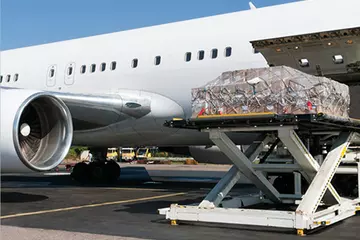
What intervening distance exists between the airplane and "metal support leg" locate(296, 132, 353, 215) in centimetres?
155

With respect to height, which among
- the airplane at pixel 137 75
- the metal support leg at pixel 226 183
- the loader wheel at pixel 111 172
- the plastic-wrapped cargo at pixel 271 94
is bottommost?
the metal support leg at pixel 226 183

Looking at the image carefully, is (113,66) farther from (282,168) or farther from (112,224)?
(282,168)

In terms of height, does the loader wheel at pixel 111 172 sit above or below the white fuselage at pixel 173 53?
below

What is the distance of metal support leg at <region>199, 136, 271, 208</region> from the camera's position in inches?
249

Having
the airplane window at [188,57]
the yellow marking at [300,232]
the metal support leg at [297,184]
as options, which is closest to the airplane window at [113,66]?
the airplane window at [188,57]

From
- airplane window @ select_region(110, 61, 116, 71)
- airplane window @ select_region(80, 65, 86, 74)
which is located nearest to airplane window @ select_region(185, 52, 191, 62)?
airplane window @ select_region(110, 61, 116, 71)

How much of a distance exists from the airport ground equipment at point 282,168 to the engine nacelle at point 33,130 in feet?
7.52

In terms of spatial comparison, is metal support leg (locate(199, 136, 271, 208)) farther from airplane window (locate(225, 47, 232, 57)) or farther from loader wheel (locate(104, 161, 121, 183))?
loader wheel (locate(104, 161, 121, 183))

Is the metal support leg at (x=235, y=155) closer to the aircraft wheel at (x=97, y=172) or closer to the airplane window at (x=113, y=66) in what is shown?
the airplane window at (x=113, y=66)

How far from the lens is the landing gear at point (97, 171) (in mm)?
14922

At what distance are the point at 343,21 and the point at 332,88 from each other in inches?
139

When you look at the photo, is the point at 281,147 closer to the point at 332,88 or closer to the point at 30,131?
the point at 332,88

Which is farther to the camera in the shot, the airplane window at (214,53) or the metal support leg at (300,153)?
the airplane window at (214,53)

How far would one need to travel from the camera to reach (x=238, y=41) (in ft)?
33.4
